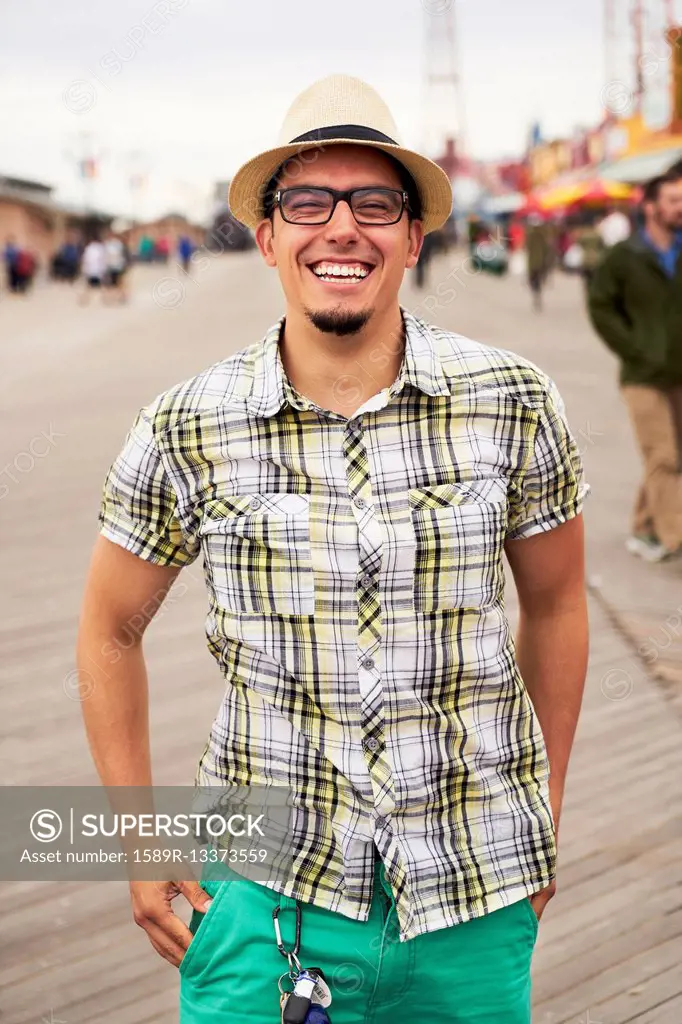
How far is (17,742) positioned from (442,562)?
137 inches

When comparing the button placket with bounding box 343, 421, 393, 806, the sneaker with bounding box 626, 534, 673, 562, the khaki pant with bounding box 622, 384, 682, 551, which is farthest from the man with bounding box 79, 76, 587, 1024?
the sneaker with bounding box 626, 534, 673, 562

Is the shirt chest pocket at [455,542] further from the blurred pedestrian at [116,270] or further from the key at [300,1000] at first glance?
the blurred pedestrian at [116,270]

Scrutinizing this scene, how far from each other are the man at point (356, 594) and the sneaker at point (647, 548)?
18.4 feet

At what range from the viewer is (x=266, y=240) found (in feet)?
7.48

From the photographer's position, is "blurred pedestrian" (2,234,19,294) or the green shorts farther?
"blurred pedestrian" (2,234,19,294)

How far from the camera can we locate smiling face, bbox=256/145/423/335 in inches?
80.5

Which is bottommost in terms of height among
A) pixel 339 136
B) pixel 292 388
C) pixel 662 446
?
pixel 662 446

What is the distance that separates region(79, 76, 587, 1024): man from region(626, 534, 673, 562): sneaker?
5.61m

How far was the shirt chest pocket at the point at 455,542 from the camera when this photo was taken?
6.51ft

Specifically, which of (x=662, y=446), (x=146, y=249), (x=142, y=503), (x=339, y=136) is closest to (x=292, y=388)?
(x=142, y=503)

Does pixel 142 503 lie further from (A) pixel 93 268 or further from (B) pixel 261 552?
(A) pixel 93 268

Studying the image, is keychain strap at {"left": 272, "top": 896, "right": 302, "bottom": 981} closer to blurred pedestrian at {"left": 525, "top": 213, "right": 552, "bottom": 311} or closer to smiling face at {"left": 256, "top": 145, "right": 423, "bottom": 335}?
smiling face at {"left": 256, "top": 145, "right": 423, "bottom": 335}

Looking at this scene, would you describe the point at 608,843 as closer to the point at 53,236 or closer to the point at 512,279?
the point at 512,279

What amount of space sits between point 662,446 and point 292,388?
18.4 ft
